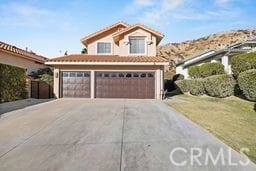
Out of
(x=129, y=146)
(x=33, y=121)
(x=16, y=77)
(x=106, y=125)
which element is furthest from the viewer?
(x=16, y=77)

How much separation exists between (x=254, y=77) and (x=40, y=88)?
17.2 metres

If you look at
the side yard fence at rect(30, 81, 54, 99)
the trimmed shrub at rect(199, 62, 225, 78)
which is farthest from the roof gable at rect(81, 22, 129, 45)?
the trimmed shrub at rect(199, 62, 225, 78)

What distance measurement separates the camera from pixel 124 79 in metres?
23.0

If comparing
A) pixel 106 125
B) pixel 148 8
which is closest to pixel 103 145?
pixel 106 125

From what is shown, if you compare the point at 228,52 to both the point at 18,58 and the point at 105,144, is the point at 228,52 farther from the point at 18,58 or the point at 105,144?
the point at 105,144

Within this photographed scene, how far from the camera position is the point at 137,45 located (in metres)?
25.3

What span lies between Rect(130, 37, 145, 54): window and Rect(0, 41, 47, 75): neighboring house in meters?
10.5

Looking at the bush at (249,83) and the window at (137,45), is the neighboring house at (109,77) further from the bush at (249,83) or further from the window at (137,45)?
the bush at (249,83)

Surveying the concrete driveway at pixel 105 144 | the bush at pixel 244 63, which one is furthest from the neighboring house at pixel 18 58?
the bush at pixel 244 63

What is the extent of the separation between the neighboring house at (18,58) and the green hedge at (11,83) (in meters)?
2.98

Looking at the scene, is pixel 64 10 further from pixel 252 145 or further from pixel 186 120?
pixel 252 145

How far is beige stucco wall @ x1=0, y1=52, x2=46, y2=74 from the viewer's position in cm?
2297

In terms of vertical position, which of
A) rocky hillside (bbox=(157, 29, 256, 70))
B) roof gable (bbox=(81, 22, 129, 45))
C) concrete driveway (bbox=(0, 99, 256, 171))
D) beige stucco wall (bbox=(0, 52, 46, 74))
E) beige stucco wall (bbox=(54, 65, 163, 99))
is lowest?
concrete driveway (bbox=(0, 99, 256, 171))

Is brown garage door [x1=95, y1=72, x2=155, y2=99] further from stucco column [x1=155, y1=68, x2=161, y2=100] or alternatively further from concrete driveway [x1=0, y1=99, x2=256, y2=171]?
concrete driveway [x1=0, y1=99, x2=256, y2=171]
